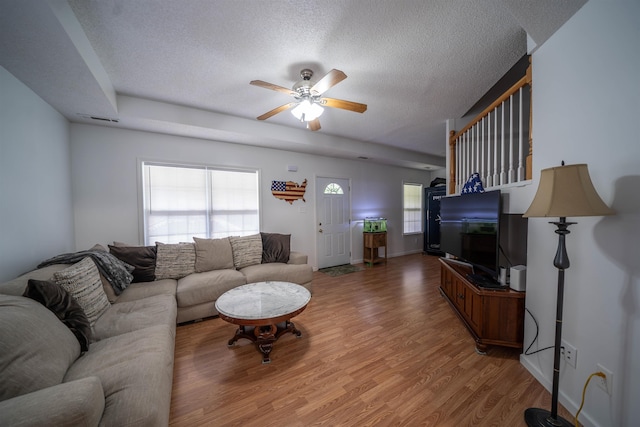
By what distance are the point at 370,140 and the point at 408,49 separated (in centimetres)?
250

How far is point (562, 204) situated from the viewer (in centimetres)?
113

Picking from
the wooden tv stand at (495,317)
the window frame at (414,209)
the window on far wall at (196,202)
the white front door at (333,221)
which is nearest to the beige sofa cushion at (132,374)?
the window on far wall at (196,202)

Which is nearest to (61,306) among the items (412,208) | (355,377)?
(355,377)

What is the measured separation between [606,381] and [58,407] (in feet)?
8.20

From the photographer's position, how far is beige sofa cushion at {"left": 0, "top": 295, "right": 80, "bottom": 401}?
909 millimetres

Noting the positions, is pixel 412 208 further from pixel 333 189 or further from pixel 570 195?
pixel 570 195

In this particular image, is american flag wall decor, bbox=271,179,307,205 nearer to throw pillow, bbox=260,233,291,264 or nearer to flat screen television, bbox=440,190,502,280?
throw pillow, bbox=260,233,291,264

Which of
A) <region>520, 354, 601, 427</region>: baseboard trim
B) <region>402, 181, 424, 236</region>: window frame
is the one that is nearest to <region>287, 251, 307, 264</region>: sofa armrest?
<region>520, 354, 601, 427</region>: baseboard trim

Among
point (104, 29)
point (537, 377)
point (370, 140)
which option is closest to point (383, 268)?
point (370, 140)

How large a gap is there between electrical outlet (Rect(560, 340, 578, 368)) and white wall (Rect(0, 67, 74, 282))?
4026mm

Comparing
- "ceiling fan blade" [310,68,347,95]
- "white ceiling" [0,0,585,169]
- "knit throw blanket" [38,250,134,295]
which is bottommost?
"knit throw blanket" [38,250,134,295]

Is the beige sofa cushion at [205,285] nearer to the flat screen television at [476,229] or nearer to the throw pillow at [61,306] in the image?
the throw pillow at [61,306]

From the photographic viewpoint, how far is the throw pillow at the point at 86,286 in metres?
1.60

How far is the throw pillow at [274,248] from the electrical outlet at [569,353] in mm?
2933
